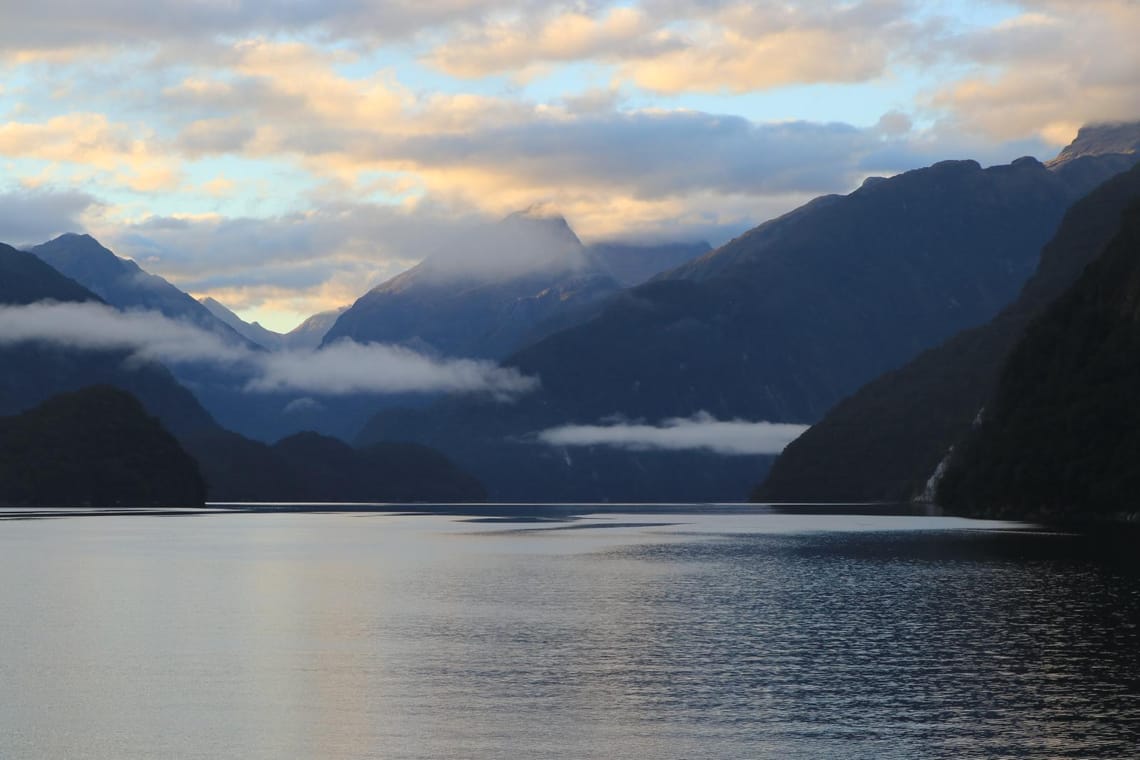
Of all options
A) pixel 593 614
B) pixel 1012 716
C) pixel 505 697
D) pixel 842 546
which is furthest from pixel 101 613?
pixel 842 546

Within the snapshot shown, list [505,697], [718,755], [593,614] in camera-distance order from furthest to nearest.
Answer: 1. [593,614]
2. [505,697]
3. [718,755]

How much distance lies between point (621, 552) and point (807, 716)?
11730 cm

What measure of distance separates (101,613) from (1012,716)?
211 ft

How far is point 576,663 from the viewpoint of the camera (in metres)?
73.8

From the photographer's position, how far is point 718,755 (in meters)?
51.3

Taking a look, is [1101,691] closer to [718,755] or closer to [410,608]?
[718,755]

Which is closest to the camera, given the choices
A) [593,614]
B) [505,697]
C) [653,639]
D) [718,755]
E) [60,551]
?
[718,755]

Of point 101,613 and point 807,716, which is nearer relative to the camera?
point 807,716

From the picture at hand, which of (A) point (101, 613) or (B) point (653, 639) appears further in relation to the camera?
(A) point (101, 613)

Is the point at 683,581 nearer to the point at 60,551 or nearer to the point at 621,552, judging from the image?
the point at 621,552

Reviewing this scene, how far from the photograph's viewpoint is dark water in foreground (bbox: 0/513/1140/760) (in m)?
54.5

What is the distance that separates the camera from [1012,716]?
58.7 meters

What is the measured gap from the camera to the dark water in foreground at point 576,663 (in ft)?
179

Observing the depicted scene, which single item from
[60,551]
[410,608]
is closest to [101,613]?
[410,608]
